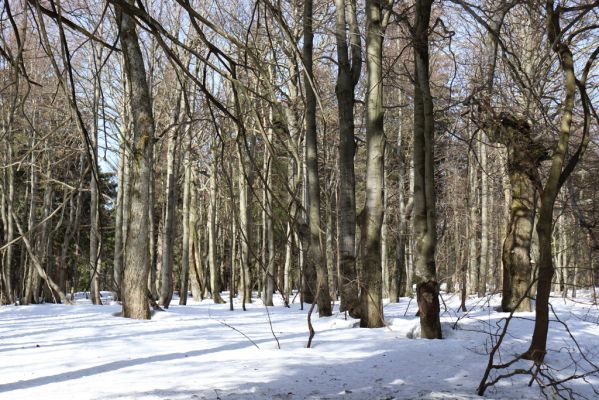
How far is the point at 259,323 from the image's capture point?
8.33m

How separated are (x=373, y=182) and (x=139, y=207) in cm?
382

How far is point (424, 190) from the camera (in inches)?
244

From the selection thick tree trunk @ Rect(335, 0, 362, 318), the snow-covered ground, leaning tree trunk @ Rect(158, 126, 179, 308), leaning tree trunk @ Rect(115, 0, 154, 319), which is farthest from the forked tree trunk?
leaning tree trunk @ Rect(158, 126, 179, 308)

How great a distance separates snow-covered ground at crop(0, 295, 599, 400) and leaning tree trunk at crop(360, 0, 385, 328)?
0.55 metres

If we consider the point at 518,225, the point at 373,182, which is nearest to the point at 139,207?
the point at 373,182

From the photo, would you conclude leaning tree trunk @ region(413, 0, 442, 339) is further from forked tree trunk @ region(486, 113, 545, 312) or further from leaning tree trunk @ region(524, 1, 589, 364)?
forked tree trunk @ region(486, 113, 545, 312)

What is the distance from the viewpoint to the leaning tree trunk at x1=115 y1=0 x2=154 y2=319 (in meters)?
8.48

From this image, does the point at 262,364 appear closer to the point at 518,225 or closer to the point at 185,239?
the point at 518,225

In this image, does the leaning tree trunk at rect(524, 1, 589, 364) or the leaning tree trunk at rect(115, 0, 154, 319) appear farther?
the leaning tree trunk at rect(115, 0, 154, 319)

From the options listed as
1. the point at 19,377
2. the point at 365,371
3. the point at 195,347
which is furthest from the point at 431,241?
the point at 19,377

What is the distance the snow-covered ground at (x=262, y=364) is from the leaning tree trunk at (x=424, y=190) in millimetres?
462

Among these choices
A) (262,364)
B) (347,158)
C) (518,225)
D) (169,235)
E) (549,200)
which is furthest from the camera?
(169,235)

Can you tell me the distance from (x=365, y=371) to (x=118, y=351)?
2.36 m

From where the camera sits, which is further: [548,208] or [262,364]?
[262,364]
